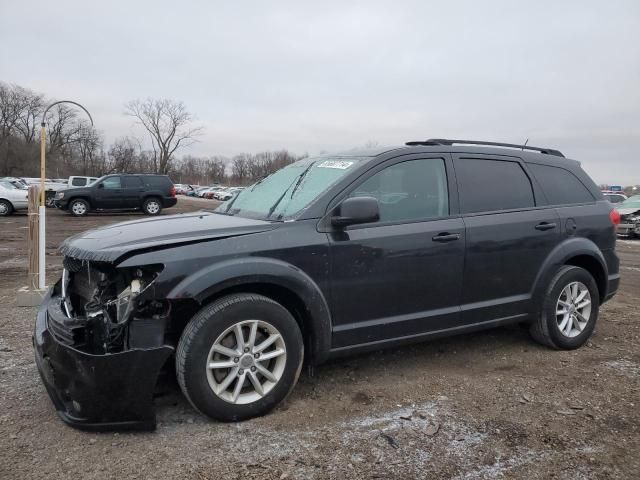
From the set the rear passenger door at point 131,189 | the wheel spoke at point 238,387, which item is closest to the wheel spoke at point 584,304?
the wheel spoke at point 238,387

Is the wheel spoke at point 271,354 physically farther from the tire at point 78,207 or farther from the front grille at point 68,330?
the tire at point 78,207

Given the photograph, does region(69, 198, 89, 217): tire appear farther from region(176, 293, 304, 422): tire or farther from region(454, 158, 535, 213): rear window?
region(176, 293, 304, 422): tire

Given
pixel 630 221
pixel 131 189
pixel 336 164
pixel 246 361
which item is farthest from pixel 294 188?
pixel 131 189

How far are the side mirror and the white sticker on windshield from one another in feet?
1.67

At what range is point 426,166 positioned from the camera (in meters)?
3.99

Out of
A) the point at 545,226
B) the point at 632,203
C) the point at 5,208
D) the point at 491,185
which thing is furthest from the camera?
the point at 5,208

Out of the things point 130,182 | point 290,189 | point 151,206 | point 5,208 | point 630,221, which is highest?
point 130,182

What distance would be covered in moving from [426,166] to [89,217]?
20.0 meters

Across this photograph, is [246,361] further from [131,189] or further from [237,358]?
[131,189]

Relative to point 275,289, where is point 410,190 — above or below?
above

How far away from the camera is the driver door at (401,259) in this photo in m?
3.47

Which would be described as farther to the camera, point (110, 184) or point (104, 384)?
point (110, 184)

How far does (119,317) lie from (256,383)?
35.3 inches

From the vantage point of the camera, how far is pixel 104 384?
2773mm
